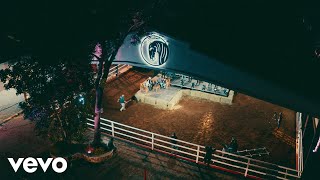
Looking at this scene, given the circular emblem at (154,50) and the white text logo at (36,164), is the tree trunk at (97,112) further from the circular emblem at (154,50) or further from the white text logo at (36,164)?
the circular emblem at (154,50)

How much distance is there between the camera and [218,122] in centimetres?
2078

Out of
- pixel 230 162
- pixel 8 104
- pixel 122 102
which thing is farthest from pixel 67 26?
pixel 8 104

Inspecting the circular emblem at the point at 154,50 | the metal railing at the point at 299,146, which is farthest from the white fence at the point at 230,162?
the circular emblem at the point at 154,50

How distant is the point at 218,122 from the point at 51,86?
39.6 ft

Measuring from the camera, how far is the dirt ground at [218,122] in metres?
18.6

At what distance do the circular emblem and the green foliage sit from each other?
177 inches

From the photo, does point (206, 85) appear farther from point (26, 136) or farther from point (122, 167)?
point (26, 136)

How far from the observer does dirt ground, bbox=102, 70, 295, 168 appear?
18562mm

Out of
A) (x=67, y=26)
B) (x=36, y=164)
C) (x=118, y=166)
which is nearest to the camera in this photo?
(x=67, y=26)

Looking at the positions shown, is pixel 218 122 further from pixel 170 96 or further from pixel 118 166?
pixel 118 166

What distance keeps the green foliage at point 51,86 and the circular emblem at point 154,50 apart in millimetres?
4483

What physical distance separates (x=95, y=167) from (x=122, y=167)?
1399 millimetres

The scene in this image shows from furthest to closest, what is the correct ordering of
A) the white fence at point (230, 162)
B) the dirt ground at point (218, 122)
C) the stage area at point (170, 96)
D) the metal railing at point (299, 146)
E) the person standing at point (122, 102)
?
1. the stage area at point (170, 96)
2. the person standing at point (122, 102)
3. the dirt ground at point (218, 122)
4. the metal railing at point (299, 146)
5. the white fence at point (230, 162)

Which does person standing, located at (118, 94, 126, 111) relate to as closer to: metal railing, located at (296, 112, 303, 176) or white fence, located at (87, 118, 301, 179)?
white fence, located at (87, 118, 301, 179)
